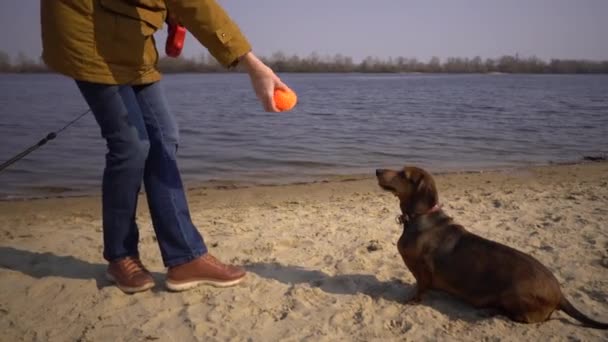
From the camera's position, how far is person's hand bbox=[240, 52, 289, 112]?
9.17 feet

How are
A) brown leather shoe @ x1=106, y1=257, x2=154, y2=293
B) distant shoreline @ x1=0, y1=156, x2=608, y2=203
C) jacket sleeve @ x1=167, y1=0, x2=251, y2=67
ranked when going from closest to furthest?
1. jacket sleeve @ x1=167, y1=0, x2=251, y2=67
2. brown leather shoe @ x1=106, y1=257, x2=154, y2=293
3. distant shoreline @ x1=0, y1=156, x2=608, y2=203

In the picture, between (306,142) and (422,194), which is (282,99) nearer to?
(422,194)

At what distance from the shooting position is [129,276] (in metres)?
3.33

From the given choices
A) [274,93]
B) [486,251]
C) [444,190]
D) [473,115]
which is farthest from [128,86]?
[473,115]

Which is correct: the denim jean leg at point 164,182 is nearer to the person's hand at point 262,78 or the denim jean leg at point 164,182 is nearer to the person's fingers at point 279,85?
the person's hand at point 262,78

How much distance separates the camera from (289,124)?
16.4 metres

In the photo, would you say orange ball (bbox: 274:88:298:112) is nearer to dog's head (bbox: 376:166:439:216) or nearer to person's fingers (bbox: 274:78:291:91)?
person's fingers (bbox: 274:78:291:91)

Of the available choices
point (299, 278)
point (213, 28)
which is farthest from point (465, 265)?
point (213, 28)

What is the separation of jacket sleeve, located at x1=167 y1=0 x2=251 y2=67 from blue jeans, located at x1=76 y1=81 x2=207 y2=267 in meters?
0.60

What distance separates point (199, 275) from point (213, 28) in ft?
5.56

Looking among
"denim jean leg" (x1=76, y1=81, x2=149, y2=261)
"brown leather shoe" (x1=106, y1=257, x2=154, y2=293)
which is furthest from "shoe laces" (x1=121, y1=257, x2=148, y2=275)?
"denim jean leg" (x1=76, y1=81, x2=149, y2=261)

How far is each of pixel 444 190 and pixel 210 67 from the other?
7899 cm

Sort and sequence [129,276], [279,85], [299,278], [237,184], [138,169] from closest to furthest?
[279,85] < [138,169] < [129,276] < [299,278] < [237,184]

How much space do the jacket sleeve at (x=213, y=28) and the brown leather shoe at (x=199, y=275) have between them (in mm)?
1421
